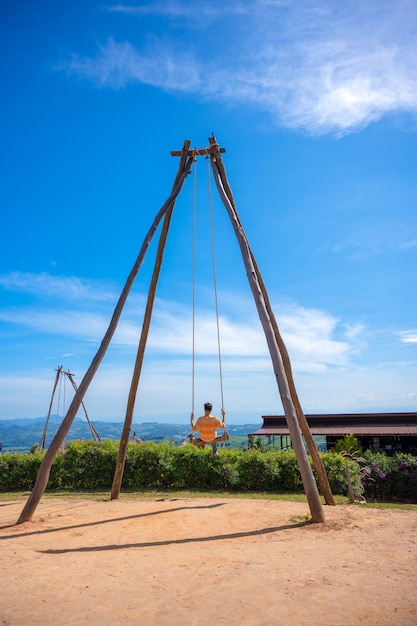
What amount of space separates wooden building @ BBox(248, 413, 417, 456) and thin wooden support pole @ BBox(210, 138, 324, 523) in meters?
15.2

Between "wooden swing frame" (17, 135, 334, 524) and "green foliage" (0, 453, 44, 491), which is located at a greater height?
"wooden swing frame" (17, 135, 334, 524)

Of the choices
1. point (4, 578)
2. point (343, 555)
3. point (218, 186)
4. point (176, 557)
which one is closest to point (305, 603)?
point (343, 555)

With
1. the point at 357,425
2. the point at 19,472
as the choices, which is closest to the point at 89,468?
the point at 19,472

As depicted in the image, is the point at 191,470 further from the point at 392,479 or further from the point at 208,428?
the point at 392,479

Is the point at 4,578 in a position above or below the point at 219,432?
below

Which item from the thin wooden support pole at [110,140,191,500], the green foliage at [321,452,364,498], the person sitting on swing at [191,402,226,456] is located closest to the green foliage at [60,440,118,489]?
the thin wooden support pole at [110,140,191,500]

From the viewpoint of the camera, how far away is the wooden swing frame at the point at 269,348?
7277 mm

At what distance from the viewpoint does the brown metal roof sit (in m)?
21.5

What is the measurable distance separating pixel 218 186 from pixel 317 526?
7.30 metres

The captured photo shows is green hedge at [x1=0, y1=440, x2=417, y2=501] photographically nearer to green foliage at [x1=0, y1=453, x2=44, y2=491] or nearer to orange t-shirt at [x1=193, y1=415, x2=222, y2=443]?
green foliage at [x1=0, y1=453, x2=44, y2=491]

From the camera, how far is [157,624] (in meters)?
3.46

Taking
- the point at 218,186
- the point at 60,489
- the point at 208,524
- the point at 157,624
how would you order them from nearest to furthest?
1. the point at 157,624
2. the point at 208,524
3. the point at 218,186
4. the point at 60,489

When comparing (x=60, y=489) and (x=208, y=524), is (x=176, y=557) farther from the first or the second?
(x=60, y=489)

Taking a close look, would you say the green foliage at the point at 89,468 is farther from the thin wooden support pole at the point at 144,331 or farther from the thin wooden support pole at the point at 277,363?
the thin wooden support pole at the point at 277,363
